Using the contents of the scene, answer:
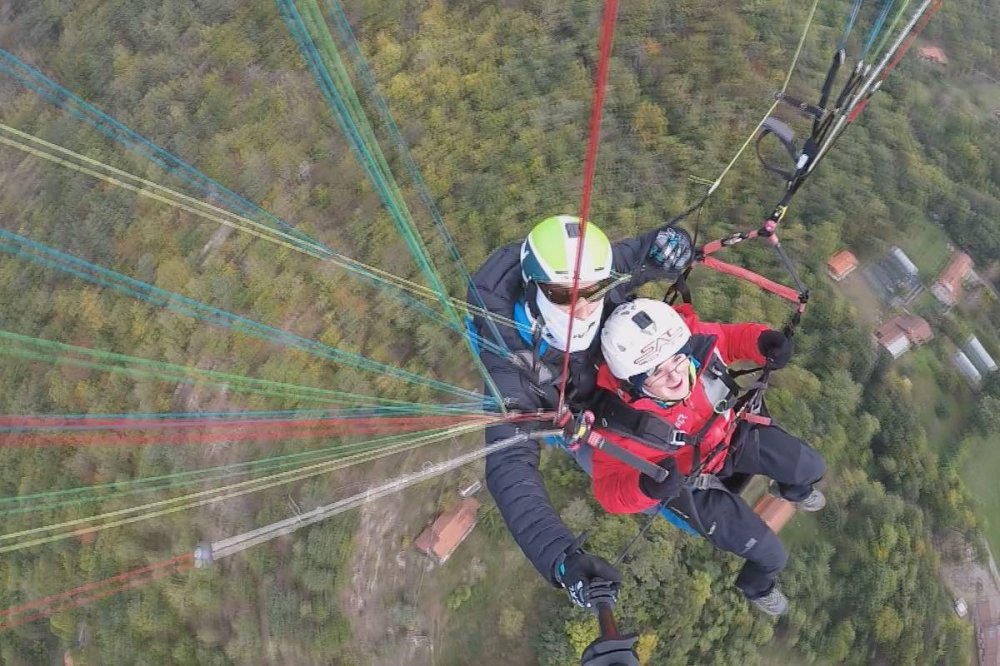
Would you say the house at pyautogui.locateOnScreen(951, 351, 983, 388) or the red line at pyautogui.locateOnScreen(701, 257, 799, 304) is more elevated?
the red line at pyautogui.locateOnScreen(701, 257, 799, 304)

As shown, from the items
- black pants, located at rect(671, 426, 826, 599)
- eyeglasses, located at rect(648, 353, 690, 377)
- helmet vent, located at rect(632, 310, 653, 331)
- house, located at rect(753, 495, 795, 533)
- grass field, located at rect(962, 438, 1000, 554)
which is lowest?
grass field, located at rect(962, 438, 1000, 554)

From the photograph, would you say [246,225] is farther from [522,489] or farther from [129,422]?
[522,489]

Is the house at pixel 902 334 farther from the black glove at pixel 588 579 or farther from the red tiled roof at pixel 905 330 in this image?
the black glove at pixel 588 579

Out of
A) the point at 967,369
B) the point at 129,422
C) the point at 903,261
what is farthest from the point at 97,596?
the point at 967,369

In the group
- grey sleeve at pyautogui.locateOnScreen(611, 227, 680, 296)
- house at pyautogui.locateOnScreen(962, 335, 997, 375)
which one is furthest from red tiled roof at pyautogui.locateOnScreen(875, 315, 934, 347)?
grey sleeve at pyautogui.locateOnScreen(611, 227, 680, 296)

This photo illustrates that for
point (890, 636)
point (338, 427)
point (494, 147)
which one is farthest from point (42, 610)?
point (890, 636)

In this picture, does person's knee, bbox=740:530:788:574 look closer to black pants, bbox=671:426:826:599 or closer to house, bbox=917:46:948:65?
black pants, bbox=671:426:826:599
